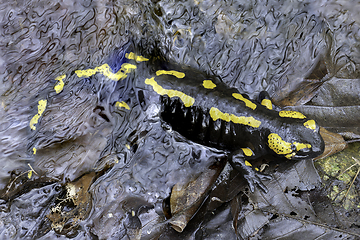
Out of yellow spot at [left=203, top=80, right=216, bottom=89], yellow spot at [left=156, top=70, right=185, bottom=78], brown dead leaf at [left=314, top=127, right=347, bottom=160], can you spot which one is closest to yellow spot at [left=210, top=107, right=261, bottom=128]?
yellow spot at [left=203, top=80, right=216, bottom=89]

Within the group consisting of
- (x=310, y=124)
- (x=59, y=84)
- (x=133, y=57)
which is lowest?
(x=59, y=84)

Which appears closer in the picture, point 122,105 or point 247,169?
point 247,169

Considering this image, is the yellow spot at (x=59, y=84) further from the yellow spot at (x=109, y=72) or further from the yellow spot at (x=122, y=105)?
the yellow spot at (x=122, y=105)

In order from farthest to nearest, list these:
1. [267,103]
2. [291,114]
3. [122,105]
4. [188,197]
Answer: [122,105]
[267,103]
[291,114]
[188,197]

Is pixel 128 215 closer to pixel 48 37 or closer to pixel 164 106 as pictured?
pixel 164 106

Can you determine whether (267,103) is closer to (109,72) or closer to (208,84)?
(208,84)

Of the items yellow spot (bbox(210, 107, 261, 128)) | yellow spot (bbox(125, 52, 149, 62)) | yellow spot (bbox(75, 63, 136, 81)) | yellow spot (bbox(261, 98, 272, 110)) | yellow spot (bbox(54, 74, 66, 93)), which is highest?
yellow spot (bbox(261, 98, 272, 110))

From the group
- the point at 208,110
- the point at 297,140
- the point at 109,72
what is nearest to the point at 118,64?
the point at 109,72

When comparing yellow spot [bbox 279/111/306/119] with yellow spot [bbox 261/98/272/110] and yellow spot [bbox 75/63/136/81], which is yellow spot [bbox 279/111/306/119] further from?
yellow spot [bbox 75/63/136/81]
